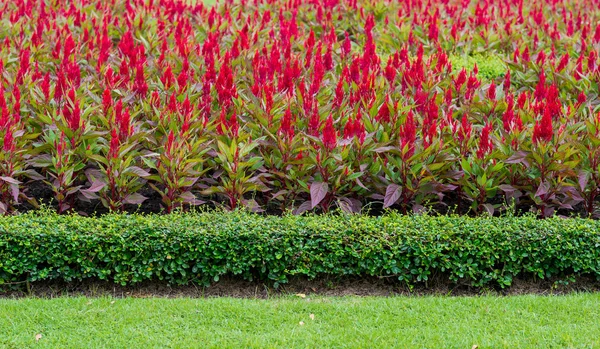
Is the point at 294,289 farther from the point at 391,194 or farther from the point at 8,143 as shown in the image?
the point at 8,143

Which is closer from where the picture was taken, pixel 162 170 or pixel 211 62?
pixel 162 170

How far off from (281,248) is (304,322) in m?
0.60

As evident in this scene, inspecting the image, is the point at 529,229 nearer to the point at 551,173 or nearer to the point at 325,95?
the point at 551,173

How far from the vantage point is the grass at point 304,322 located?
4055 millimetres

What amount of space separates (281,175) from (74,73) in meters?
1.95

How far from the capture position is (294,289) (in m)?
4.89

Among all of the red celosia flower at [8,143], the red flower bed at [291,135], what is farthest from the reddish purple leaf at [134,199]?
the red celosia flower at [8,143]

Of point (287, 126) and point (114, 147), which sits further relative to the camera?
point (287, 126)

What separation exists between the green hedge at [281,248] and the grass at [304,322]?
0.23m

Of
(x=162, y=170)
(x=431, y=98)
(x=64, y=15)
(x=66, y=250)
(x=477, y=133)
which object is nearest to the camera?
(x=66, y=250)

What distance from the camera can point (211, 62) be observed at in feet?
22.1

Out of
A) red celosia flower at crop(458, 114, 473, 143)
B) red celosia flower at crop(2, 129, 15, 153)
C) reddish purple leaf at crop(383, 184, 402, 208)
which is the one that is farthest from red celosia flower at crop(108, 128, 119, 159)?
red celosia flower at crop(458, 114, 473, 143)

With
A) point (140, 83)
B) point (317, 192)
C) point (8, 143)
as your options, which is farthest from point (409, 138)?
point (8, 143)

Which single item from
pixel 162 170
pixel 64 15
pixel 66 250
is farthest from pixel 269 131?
pixel 64 15
